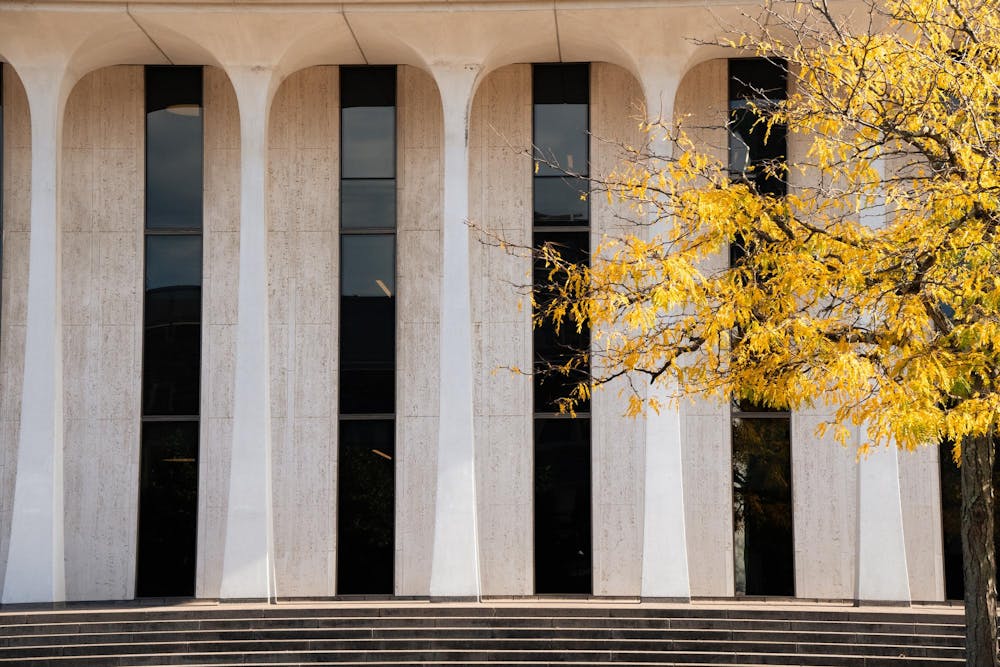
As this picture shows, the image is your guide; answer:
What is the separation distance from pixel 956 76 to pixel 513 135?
1257 centimetres

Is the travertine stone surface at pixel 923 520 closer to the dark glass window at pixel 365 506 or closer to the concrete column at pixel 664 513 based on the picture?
the concrete column at pixel 664 513

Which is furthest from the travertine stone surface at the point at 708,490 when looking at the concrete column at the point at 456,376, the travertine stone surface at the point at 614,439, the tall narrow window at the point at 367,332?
the tall narrow window at the point at 367,332

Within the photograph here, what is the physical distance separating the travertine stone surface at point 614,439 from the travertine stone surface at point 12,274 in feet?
33.3

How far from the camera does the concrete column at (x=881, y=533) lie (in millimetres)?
19578

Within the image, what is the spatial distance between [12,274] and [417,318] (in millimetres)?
7276

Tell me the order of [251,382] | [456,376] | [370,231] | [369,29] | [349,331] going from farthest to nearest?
[370,231]
[349,331]
[369,29]
[251,382]
[456,376]

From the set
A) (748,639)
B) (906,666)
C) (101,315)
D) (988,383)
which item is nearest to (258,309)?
(101,315)

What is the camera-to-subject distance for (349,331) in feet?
71.6

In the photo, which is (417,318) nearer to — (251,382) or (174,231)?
(251,382)

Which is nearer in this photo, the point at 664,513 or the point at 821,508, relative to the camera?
the point at 664,513

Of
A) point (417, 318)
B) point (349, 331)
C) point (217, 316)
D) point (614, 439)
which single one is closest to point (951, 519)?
point (614, 439)

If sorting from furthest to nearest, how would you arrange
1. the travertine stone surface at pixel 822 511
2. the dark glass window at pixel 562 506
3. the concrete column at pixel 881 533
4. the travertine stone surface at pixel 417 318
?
the travertine stone surface at pixel 417 318, the dark glass window at pixel 562 506, the travertine stone surface at pixel 822 511, the concrete column at pixel 881 533

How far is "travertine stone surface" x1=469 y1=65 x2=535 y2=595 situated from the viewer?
2123 centimetres

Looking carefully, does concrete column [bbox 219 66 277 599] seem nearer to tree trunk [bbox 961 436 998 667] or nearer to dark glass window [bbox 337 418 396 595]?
dark glass window [bbox 337 418 396 595]
